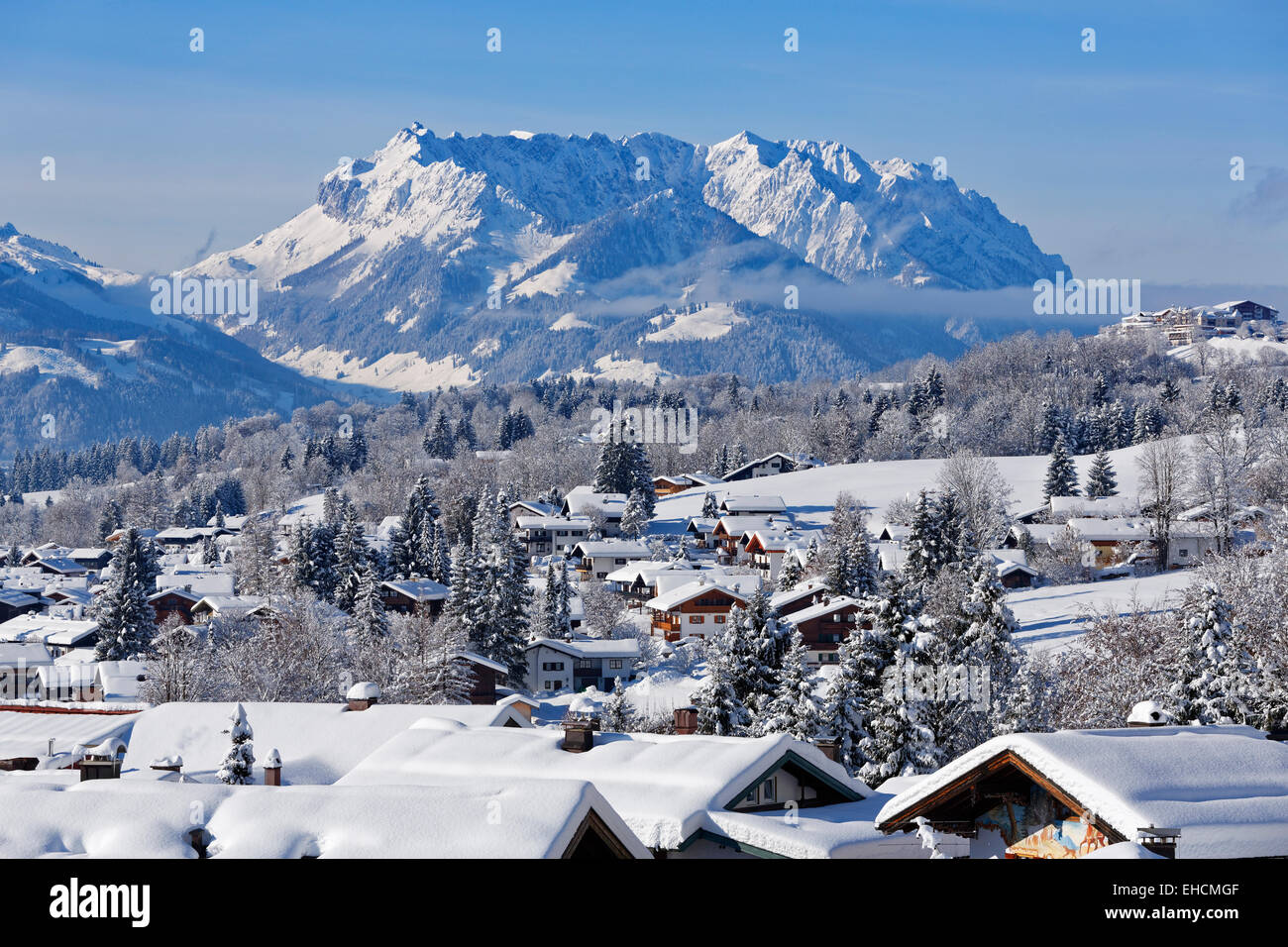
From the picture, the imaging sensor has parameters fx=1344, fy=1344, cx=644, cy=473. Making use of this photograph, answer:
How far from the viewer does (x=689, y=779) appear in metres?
15.5

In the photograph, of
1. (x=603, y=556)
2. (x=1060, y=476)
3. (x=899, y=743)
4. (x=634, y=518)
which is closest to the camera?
(x=899, y=743)

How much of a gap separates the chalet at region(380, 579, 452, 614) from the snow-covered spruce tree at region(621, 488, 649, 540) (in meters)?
28.4

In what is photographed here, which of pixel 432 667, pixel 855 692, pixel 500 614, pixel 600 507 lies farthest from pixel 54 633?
pixel 855 692

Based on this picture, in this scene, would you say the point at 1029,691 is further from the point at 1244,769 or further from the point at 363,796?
the point at 363,796

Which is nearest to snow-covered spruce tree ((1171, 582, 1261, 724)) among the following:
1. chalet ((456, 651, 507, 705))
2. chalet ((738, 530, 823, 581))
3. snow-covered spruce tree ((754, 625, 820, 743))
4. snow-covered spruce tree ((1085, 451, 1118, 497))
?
snow-covered spruce tree ((754, 625, 820, 743))

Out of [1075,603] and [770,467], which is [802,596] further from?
[770,467]

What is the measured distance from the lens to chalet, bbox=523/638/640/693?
69375mm

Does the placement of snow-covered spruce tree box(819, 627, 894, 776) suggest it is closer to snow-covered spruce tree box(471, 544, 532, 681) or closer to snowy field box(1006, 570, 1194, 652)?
snowy field box(1006, 570, 1194, 652)

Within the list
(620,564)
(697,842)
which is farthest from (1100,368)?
(697,842)

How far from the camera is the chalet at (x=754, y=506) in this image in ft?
372

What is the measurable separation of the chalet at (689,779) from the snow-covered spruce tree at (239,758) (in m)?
2.57

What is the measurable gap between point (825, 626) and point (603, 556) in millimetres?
32143

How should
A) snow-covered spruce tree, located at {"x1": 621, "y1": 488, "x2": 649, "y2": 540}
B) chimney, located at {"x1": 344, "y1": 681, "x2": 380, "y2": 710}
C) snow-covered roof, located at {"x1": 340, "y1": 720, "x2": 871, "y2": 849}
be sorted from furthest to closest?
snow-covered spruce tree, located at {"x1": 621, "y1": 488, "x2": 649, "y2": 540}, chimney, located at {"x1": 344, "y1": 681, "x2": 380, "y2": 710}, snow-covered roof, located at {"x1": 340, "y1": 720, "x2": 871, "y2": 849}

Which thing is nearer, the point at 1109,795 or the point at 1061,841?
the point at 1109,795
